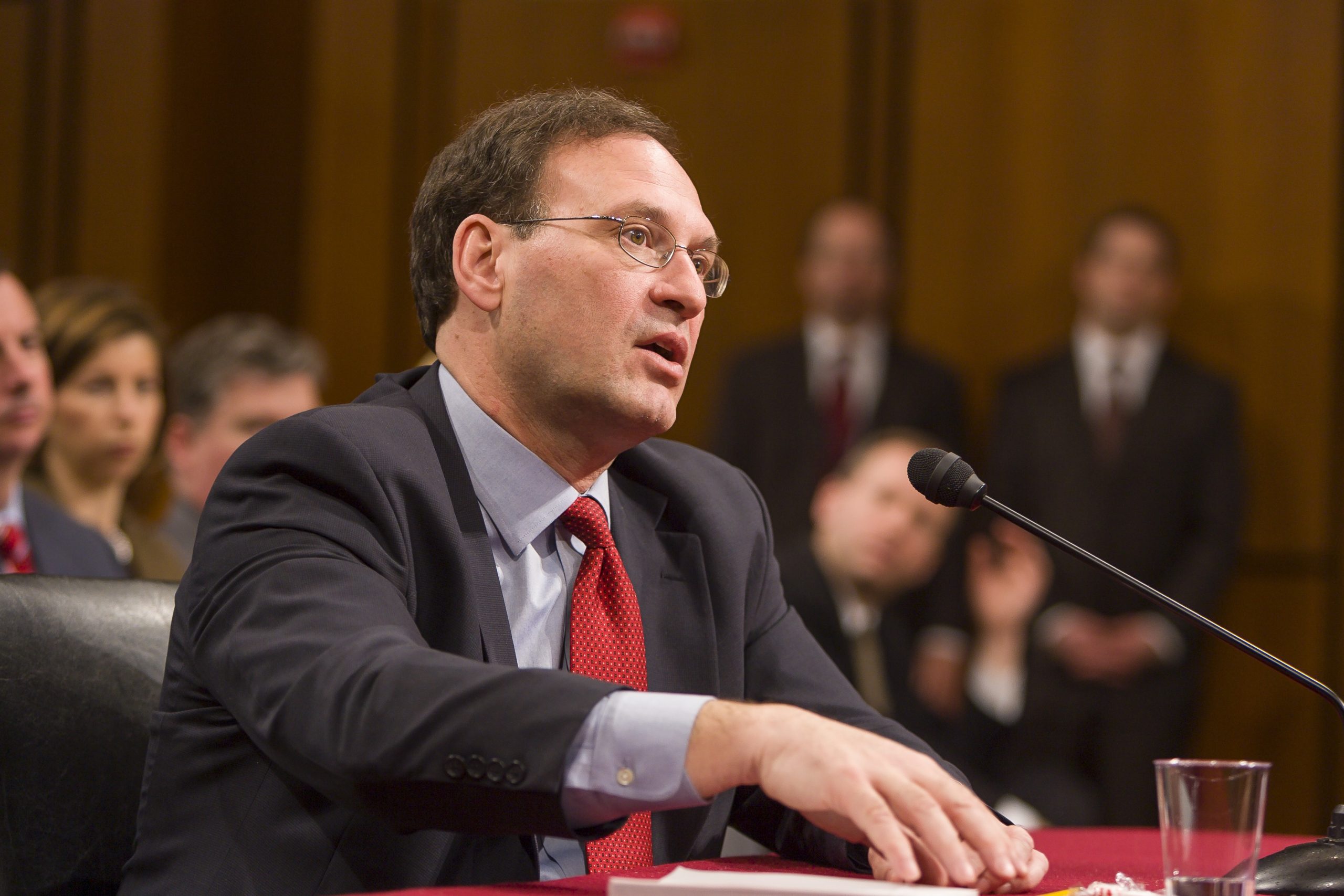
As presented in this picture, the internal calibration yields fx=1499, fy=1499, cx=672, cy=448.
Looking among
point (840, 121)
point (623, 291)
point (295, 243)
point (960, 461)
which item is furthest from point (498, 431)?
point (295, 243)

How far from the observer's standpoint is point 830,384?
15.9 feet

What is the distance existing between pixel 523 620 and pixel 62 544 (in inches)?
70.0

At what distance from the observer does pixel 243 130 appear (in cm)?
567

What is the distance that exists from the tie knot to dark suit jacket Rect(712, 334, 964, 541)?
10.2 feet

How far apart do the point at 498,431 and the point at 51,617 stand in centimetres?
49

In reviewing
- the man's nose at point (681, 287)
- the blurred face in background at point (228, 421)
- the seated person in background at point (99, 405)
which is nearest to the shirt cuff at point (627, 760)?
the man's nose at point (681, 287)

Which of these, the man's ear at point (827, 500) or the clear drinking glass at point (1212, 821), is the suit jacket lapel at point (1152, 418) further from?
the clear drinking glass at point (1212, 821)

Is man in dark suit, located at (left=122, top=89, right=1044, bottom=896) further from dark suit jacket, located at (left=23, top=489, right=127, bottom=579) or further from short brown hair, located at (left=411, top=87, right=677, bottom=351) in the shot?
dark suit jacket, located at (left=23, top=489, right=127, bottom=579)

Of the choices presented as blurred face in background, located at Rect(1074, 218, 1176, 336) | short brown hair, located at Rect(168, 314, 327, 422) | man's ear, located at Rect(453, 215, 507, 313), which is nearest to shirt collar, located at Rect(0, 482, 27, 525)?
short brown hair, located at Rect(168, 314, 327, 422)

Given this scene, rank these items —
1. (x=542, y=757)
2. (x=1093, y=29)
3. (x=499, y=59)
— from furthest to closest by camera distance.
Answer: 1. (x=499, y=59)
2. (x=1093, y=29)
3. (x=542, y=757)

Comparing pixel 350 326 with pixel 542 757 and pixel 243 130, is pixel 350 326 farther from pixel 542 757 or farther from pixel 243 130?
pixel 542 757

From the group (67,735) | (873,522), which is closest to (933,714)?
(873,522)

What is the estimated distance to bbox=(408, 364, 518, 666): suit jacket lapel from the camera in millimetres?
1426

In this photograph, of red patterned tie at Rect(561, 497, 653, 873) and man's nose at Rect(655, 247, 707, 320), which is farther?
man's nose at Rect(655, 247, 707, 320)
